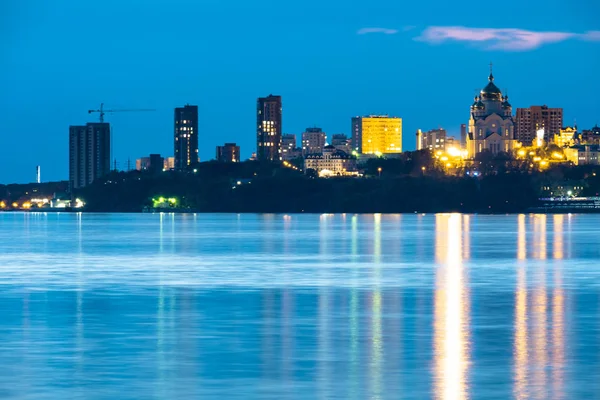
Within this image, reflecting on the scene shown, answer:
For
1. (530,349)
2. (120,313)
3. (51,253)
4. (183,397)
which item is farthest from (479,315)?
(51,253)

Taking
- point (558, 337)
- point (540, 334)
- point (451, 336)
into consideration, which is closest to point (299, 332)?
point (451, 336)

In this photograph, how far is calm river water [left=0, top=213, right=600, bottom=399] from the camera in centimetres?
1811

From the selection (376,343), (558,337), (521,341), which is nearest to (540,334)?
(558,337)

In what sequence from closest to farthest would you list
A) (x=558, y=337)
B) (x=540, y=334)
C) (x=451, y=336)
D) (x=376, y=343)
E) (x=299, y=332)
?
(x=376, y=343)
(x=558, y=337)
(x=451, y=336)
(x=540, y=334)
(x=299, y=332)

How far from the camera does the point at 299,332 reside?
24656 millimetres

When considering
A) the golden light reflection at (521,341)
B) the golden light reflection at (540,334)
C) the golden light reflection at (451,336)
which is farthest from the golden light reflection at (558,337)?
the golden light reflection at (451,336)

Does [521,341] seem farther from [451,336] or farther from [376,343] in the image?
[376,343]

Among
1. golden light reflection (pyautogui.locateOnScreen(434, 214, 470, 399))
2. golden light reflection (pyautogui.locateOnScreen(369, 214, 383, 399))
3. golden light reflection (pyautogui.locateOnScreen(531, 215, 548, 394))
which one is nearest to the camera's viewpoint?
golden light reflection (pyautogui.locateOnScreen(369, 214, 383, 399))

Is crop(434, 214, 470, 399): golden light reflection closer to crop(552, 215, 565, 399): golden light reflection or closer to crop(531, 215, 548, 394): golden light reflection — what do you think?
crop(531, 215, 548, 394): golden light reflection

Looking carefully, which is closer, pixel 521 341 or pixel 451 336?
pixel 521 341

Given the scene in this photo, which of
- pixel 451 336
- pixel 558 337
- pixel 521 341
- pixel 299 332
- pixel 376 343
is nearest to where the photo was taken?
pixel 376 343

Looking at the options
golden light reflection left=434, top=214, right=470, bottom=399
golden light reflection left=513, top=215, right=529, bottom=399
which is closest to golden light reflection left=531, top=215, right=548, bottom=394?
golden light reflection left=513, top=215, right=529, bottom=399

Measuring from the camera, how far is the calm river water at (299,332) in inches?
713

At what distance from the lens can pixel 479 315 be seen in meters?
28.0
